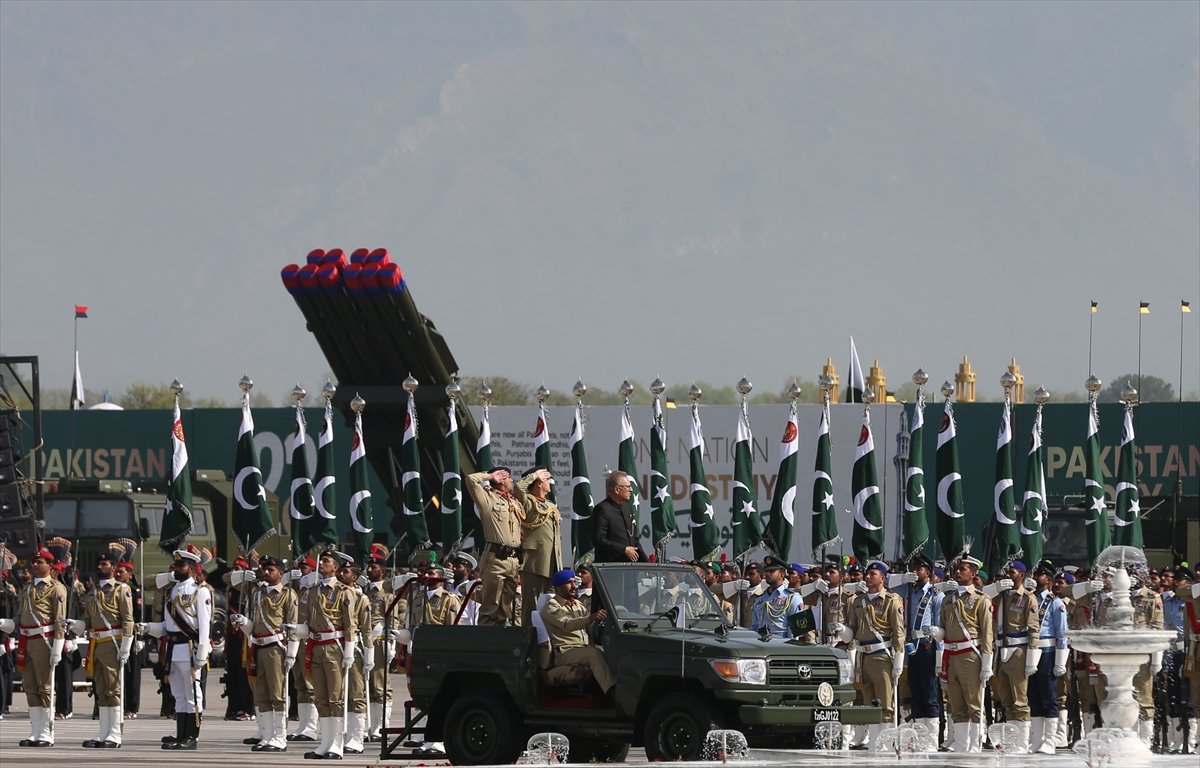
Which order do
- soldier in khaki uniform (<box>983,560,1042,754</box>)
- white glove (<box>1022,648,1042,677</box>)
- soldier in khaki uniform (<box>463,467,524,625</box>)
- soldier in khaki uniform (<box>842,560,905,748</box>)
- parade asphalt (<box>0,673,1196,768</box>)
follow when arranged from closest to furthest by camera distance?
parade asphalt (<box>0,673,1196,768</box>) < soldier in khaki uniform (<box>463,467,524,625</box>) < soldier in khaki uniform (<box>842,560,905,748</box>) < white glove (<box>1022,648,1042,677</box>) < soldier in khaki uniform (<box>983,560,1042,754</box>)

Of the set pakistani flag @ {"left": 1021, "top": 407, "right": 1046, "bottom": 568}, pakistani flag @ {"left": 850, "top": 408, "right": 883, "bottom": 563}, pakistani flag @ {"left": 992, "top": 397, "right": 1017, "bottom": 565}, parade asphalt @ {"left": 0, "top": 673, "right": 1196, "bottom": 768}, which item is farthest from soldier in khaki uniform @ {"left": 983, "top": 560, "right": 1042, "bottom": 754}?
pakistani flag @ {"left": 850, "top": 408, "right": 883, "bottom": 563}

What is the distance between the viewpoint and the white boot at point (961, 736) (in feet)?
61.6

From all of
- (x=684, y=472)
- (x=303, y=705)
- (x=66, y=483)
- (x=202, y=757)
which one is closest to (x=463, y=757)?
(x=202, y=757)

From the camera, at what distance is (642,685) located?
15.2 m

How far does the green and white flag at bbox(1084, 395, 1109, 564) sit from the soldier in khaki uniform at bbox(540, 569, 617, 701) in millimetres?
8303

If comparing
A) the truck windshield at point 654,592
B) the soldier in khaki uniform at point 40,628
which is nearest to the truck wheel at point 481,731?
the truck windshield at point 654,592

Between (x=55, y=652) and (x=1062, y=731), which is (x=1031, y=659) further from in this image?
(x=55, y=652)

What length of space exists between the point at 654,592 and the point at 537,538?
1414mm

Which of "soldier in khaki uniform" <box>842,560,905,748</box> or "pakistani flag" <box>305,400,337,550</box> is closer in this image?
"soldier in khaki uniform" <box>842,560,905,748</box>

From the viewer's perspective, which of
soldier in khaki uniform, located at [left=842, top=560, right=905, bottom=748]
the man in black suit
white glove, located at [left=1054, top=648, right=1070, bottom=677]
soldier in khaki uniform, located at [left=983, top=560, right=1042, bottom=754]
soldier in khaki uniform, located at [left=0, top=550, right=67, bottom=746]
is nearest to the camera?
the man in black suit

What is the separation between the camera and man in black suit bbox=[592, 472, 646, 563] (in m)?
16.7

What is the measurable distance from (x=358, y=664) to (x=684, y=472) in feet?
59.0

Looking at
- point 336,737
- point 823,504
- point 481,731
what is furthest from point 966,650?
point 336,737

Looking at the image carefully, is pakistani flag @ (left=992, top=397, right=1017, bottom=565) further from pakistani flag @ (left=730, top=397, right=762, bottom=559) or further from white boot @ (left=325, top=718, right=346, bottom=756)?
white boot @ (left=325, top=718, right=346, bottom=756)
